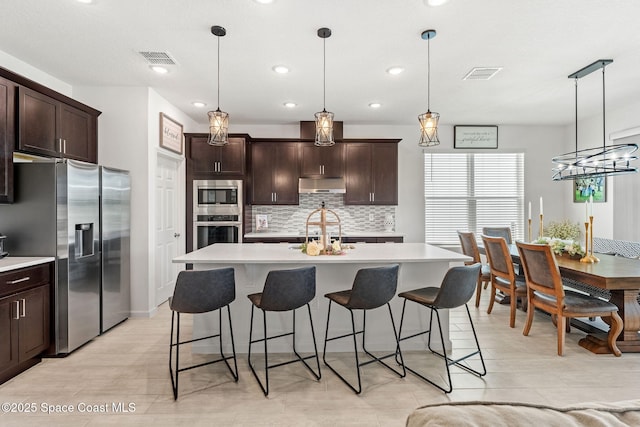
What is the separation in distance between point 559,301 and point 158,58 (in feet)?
14.2

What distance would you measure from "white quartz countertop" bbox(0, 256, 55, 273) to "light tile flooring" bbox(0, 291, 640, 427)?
0.86 m

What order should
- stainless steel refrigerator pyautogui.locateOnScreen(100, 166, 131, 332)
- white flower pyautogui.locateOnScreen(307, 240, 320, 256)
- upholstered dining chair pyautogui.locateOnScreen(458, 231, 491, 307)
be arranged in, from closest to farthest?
white flower pyautogui.locateOnScreen(307, 240, 320, 256)
stainless steel refrigerator pyautogui.locateOnScreen(100, 166, 131, 332)
upholstered dining chair pyautogui.locateOnScreen(458, 231, 491, 307)

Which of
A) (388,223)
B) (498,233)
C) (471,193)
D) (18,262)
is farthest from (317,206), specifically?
(18,262)

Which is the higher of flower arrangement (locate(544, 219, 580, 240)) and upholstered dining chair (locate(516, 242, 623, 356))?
flower arrangement (locate(544, 219, 580, 240))

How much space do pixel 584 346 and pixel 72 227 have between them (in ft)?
15.7

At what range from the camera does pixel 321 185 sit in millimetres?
5492

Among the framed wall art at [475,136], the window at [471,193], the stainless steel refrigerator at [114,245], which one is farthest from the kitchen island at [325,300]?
the framed wall art at [475,136]

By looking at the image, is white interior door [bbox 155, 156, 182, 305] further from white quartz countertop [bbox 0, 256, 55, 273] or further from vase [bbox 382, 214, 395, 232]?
vase [bbox 382, 214, 395, 232]

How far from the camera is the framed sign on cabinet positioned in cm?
434

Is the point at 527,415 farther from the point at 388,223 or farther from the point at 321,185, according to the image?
the point at 388,223

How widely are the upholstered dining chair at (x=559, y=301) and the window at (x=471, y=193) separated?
8.96 feet

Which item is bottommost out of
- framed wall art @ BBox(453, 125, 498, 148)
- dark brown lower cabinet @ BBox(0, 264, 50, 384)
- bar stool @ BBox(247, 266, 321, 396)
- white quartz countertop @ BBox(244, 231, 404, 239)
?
dark brown lower cabinet @ BBox(0, 264, 50, 384)

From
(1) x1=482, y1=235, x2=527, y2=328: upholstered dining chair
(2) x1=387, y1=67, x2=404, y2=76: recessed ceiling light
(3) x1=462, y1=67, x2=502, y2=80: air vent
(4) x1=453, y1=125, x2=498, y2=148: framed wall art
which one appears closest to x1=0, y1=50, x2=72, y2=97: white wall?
(2) x1=387, y1=67, x2=404, y2=76: recessed ceiling light

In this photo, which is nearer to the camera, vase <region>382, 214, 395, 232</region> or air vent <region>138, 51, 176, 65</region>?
air vent <region>138, 51, 176, 65</region>
